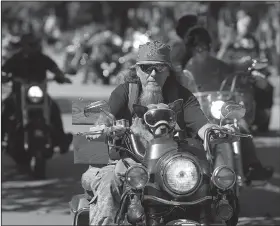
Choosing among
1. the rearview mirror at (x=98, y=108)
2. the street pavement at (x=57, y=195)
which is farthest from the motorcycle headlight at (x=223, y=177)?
the street pavement at (x=57, y=195)

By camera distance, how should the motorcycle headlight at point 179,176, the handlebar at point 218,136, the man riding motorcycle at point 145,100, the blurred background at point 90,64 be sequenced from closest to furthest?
1. the motorcycle headlight at point 179,176
2. the man riding motorcycle at point 145,100
3. the handlebar at point 218,136
4. the blurred background at point 90,64

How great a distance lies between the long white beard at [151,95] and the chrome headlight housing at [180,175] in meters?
0.89

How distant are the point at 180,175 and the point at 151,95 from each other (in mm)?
956

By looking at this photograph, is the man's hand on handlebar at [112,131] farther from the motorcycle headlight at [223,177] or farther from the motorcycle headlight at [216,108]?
the motorcycle headlight at [216,108]

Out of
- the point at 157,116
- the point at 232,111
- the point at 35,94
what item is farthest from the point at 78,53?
the point at 157,116

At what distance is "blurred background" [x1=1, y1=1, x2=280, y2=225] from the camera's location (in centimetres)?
→ 949

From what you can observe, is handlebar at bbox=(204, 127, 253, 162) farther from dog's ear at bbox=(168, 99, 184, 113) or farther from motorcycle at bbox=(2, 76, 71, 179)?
motorcycle at bbox=(2, 76, 71, 179)

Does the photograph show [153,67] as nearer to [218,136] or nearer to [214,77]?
[218,136]

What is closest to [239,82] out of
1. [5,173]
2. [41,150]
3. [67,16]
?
[41,150]

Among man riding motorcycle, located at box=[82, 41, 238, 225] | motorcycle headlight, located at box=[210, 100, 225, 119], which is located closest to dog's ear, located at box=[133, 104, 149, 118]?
man riding motorcycle, located at box=[82, 41, 238, 225]

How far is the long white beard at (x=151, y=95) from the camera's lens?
19.4 feet

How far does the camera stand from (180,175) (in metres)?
5.12

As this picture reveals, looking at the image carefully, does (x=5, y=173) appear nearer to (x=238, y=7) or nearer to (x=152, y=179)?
(x=152, y=179)

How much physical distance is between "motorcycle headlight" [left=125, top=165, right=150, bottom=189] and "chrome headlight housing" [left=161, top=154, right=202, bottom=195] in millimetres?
105
